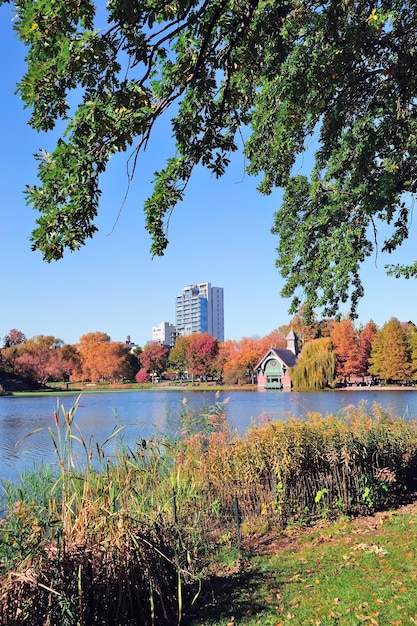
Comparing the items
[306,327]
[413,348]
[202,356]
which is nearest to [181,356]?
[202,356]

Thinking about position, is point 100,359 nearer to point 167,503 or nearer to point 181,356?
point 181,356

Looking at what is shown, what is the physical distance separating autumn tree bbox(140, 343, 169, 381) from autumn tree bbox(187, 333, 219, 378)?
348 inches

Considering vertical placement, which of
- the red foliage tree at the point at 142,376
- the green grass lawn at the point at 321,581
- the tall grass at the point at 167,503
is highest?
the red foliage tree at the point at 142,376

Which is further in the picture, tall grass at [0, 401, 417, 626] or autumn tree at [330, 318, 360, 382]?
autumn tree at [330, 318, 360, 382]

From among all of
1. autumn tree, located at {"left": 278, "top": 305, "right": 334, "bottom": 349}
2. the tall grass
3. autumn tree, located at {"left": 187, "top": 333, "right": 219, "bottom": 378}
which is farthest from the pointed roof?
the tall grass

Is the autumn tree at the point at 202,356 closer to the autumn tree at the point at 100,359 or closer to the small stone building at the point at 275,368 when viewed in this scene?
the autumn tree at the point at 100,359

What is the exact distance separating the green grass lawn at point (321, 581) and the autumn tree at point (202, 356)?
74.2 meters

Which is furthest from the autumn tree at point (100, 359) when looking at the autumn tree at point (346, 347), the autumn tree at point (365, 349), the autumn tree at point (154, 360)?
the autumn tree at point (365, 349)

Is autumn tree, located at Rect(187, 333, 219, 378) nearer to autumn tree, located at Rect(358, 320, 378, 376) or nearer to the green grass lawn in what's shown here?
autumn tree, located at Rect(358, 320, 378, 376)

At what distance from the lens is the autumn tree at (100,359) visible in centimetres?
8622

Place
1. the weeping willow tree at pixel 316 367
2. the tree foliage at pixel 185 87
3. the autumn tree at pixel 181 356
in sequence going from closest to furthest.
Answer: the tree foliage at pixel 185 87, the weeping willow tree at pixel 316 367, the autumn tree at pixel 181 356

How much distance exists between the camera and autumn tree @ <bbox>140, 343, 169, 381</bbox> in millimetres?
90250

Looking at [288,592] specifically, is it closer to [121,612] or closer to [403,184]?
[121,612]

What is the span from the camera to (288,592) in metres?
4.62
